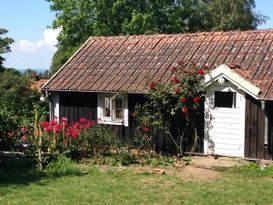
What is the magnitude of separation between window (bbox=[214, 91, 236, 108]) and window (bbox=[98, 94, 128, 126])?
3.56 m

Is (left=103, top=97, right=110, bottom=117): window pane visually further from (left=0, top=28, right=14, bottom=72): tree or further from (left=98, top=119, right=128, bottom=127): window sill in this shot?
(left=0, top=28, right=14, bottom=72): tree

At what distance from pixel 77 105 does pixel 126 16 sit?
2032cm

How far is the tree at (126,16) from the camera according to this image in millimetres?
37719

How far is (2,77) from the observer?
27188 millimetres

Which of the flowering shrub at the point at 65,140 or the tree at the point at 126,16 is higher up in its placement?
the tree at the point at 126,16

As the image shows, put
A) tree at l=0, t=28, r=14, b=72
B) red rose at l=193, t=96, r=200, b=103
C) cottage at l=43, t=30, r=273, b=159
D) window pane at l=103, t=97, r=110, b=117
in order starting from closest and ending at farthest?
cottage at l=43, t=30, r=273, b=159, red rose at l=193, t=96, r=200, b=103, window pane at l=103, t=97, r=110, b=117, tree at l=0, t=28, r=14, b=72

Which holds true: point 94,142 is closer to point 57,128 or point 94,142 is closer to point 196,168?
point 57,128

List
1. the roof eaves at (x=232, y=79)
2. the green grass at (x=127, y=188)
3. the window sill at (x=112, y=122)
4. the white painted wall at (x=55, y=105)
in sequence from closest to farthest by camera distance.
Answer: the green grass at (x=127, y=188)
the roof eaves at (x=232, y=79)
the window sill at (x=112, y=122)
the white painted wall at (x=55, y=105)

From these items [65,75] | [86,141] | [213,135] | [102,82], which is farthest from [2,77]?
[213,135]

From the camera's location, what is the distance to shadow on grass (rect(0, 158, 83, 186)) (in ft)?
42.1

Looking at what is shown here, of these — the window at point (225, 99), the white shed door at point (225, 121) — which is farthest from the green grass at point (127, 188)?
the window at point (225, 99)

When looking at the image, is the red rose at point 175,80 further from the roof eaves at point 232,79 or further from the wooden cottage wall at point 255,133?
the wooden cottage wall at point 255,133

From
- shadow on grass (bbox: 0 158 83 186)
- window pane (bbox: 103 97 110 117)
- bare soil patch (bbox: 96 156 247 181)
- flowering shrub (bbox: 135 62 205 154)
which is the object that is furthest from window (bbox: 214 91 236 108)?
shadow on grass (bbox: 0 158 83 186)

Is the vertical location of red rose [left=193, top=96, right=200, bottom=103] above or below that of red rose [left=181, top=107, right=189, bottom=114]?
above
